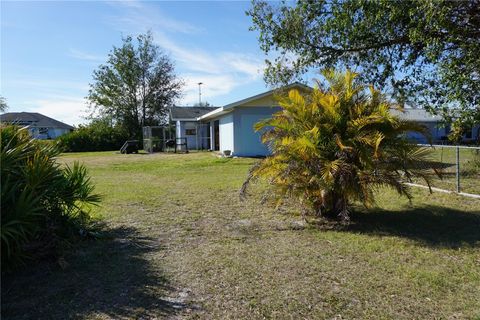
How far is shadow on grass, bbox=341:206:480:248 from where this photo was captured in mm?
5385

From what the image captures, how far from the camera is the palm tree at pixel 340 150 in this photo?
5.87m

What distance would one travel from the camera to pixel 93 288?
3852 mm

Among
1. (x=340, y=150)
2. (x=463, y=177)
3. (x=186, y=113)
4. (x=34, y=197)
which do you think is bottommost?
(x=463, y=177)

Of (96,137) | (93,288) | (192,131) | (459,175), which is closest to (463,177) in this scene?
(459,175)

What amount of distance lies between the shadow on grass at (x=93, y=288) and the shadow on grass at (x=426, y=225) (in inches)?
130

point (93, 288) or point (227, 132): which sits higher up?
point (227, 132)

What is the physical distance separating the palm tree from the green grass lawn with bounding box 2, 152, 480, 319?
0.61m

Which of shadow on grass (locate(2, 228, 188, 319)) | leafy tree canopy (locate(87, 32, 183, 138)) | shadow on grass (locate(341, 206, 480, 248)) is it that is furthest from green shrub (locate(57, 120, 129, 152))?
shadow on grass (locate(341, 206, 480, 248))

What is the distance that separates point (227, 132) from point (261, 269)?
57.6 feet

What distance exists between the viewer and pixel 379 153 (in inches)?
229

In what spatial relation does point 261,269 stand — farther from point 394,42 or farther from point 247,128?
point 247,128

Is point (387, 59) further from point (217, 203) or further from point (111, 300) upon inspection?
point (111, 300)

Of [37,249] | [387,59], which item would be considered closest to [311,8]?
[387,59]

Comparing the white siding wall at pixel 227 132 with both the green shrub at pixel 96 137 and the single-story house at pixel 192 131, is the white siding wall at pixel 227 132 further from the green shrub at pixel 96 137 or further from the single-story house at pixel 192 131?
the green shrub at pixel 96 137
